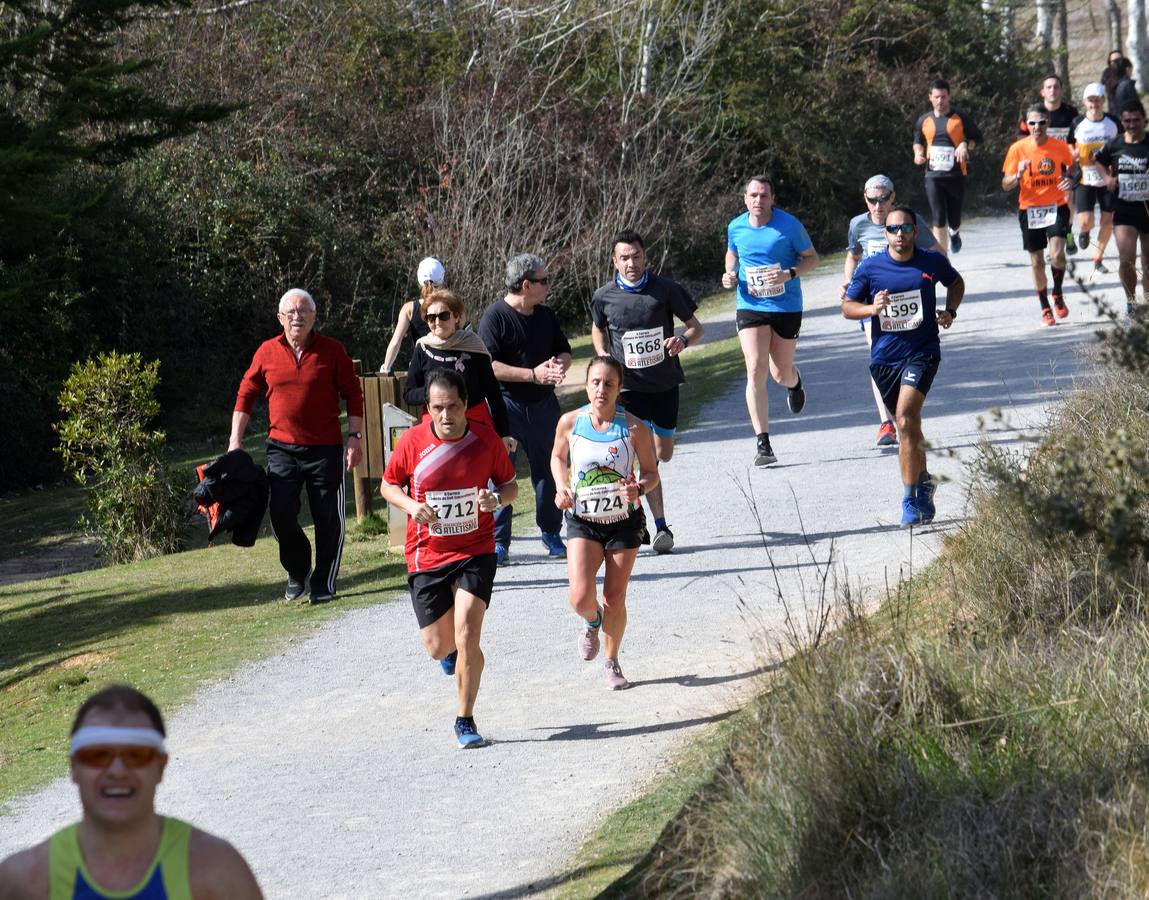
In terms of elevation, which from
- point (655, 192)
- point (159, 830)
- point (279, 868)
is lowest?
point (279, 868)

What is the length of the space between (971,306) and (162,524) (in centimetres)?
999

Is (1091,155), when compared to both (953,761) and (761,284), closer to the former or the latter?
(761,284)

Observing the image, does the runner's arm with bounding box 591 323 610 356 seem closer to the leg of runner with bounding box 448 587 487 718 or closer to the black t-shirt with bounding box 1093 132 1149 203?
the leg of runner with bounding box 448 587 487 718

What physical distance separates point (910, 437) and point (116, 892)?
24.2 feet

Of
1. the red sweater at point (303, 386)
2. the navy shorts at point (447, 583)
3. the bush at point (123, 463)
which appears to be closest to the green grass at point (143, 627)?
the bush at point (123, 463)

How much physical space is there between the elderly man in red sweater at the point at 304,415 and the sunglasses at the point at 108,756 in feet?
22.4

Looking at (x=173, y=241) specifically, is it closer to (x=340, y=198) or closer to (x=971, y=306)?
(x=340, y=198)

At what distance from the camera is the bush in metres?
14.5

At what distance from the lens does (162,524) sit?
14.6m

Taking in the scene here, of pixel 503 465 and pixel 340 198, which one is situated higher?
pixel 340 198

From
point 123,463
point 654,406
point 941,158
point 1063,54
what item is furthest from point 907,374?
point 1063,54

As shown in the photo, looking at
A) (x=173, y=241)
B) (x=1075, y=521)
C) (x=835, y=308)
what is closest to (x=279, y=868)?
Answer: (x=1075, y=521)

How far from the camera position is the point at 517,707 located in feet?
26.2

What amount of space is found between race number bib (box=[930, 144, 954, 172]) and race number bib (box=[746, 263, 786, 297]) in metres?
7.86
